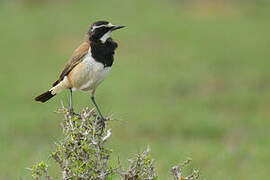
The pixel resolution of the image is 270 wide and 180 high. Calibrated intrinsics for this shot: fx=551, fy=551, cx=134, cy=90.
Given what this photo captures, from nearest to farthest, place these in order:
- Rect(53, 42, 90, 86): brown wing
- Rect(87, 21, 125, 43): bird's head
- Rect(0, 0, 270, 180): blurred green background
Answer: Rect(87, 21, 125, 43): bird's head, Rect(53, 42, 90, 86): brown wing, Rect(0, 0, 270, 180): blurred green background

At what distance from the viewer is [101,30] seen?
5.02 meters

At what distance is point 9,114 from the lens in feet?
38.9

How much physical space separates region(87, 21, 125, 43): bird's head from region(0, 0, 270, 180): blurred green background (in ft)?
8.73

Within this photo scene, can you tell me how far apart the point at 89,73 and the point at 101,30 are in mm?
411

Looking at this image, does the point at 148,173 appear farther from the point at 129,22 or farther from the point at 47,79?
the point at 129,22

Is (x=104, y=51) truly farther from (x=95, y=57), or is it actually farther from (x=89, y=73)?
(x=89, y=73)

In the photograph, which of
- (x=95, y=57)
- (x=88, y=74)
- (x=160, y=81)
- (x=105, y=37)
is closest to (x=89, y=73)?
(x=88, y=74)

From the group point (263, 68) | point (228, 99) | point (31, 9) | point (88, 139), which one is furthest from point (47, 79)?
point (88, 139)

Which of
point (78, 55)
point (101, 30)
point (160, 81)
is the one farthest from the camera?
point (160, 81)

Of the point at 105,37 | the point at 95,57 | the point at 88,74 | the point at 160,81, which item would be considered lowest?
the point at 88,74

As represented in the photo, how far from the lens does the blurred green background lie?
9.91 meters

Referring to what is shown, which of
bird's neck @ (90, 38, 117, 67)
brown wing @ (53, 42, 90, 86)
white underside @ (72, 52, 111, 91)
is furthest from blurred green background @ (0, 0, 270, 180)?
bird's neck @ (90, 38, 117, 67)

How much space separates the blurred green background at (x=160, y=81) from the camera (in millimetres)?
9914

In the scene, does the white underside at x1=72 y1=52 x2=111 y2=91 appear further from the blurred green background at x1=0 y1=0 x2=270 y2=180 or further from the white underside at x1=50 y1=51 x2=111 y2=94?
the blurred green background at x1=0 y1=0 x2=270 y2=180
